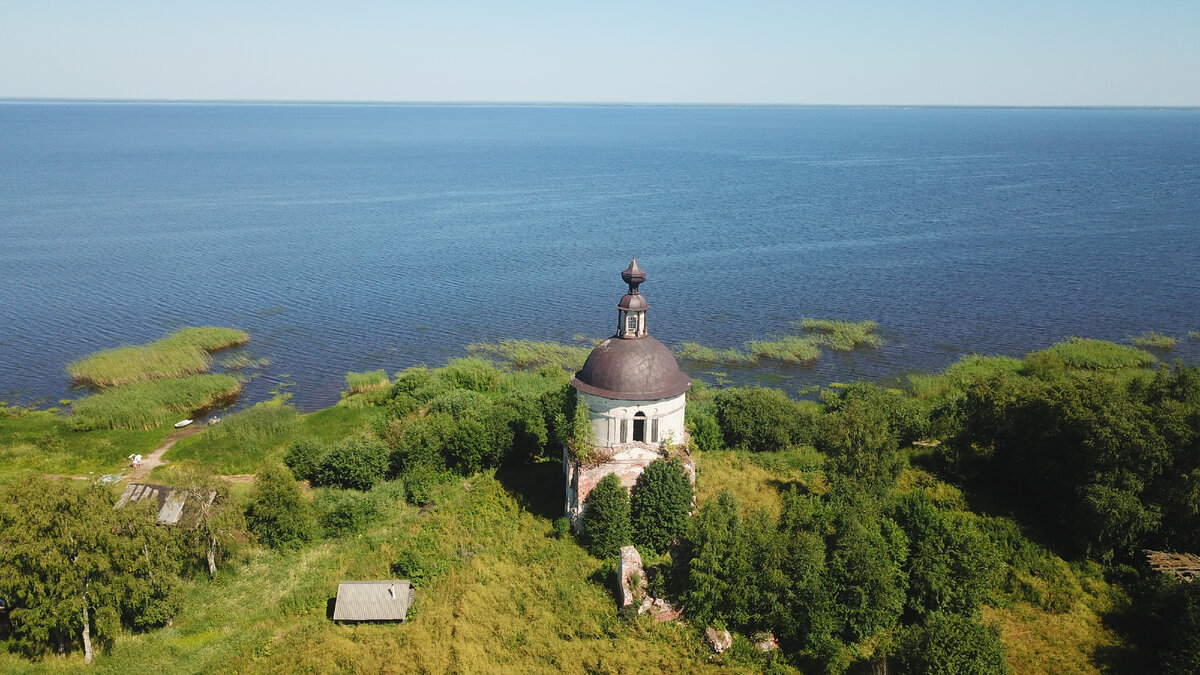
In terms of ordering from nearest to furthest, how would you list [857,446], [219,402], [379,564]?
[379,564] < [857,446] < [219,402]

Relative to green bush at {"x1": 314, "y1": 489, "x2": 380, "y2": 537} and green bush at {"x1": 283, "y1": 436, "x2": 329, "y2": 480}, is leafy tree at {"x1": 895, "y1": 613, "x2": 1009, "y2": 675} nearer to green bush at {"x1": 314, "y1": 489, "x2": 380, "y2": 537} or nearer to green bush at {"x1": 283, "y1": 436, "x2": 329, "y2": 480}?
green bush at {"x1": 314, "y1": 489, "x2": 380, "y2": 537}

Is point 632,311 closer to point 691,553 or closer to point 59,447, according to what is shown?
point 691,553

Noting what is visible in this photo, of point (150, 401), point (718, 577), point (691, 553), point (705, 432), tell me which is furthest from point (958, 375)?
point (150, 401)

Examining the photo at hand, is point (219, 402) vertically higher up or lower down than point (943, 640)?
lower down

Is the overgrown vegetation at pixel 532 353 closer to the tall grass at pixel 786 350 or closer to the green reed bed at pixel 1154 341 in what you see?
the tall grass at pixel 786 350

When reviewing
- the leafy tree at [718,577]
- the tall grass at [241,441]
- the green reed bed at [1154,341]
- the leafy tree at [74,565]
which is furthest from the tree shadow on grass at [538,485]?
the green reed bed at [1154,341]

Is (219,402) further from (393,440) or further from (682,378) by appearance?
(682,378)

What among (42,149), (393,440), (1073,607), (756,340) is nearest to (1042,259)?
(756,340)

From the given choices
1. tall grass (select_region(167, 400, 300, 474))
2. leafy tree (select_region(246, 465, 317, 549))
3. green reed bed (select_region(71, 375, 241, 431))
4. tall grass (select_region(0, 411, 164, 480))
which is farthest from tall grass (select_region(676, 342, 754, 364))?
tall grass (select_region(0, 411, 164, 480))
